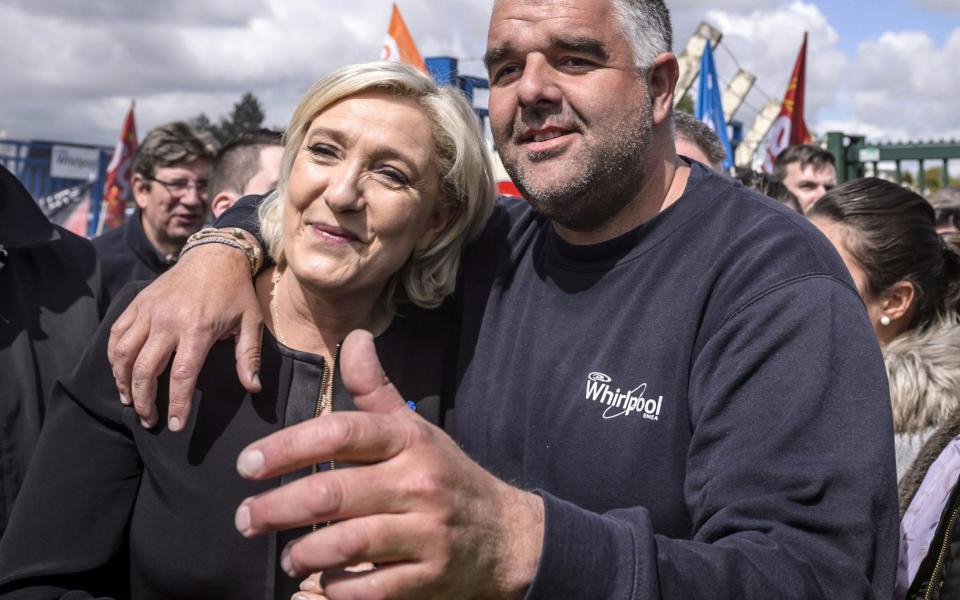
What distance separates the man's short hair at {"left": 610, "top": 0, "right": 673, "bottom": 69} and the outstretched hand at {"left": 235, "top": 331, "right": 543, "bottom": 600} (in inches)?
47.5

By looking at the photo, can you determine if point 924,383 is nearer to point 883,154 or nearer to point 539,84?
point 539,84

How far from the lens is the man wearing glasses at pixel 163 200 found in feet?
18.4

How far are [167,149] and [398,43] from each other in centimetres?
232

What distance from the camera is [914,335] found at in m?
2.83

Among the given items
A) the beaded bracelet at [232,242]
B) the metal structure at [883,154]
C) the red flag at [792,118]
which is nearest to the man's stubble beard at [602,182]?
the beaded bracelet at [232,242]

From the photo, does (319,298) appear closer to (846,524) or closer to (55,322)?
(55,322)

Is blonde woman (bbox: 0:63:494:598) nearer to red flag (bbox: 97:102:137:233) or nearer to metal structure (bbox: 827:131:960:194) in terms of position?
metal structure (bbox: 827:131:960:194)

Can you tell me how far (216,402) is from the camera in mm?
2002

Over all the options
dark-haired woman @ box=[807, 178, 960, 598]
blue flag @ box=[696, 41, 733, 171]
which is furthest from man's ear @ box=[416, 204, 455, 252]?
blue flag @ box=[696, 41, 733, 171]

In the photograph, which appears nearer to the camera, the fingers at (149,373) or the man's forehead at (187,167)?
the fingers at (149,373)

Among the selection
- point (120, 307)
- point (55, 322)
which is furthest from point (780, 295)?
point (55, 322)

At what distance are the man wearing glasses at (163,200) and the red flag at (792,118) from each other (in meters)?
A: 5.21

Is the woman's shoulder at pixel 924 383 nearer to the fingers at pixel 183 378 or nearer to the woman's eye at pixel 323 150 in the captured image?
the woman's eye at pixel 323 150

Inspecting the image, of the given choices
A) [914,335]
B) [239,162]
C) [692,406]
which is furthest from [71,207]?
[692,406]
